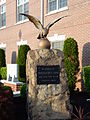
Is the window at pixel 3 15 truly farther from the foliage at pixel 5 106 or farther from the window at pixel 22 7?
the foliage at pixel 5 106

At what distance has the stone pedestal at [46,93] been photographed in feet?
25.7

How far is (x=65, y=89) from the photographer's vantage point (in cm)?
802

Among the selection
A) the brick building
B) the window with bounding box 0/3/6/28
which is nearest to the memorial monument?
the brick building

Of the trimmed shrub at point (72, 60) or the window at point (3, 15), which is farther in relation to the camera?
the window at point (3, 15)

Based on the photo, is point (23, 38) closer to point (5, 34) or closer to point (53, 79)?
point (5, 34)

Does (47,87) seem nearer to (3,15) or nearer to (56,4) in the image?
(56,4)

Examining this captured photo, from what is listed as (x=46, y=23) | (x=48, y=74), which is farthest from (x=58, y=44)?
(x=48, y=74)

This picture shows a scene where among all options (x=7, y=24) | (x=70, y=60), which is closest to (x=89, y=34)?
(x=70, y=60)

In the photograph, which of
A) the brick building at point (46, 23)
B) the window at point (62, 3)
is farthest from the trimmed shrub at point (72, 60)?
the window at point (62, 3)

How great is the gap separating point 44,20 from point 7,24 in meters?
6.96

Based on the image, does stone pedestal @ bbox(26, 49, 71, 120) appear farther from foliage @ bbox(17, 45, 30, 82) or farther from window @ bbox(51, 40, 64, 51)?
foliage @ bbox(17, 45, 30, 82)

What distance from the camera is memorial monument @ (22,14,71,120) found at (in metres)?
7.84

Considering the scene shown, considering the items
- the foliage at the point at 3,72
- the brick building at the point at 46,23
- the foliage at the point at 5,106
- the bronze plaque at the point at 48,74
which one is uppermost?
the brick building at the point at 46,23

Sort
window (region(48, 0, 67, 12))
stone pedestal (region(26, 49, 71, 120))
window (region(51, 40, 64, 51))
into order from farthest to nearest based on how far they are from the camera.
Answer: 1. window (region(48, 0, 67, 12))
2. window (region(51, 40, 64, 51))
3. stone pedestal (region(26, 49, 71, 120))
